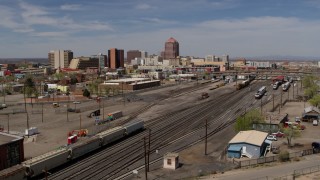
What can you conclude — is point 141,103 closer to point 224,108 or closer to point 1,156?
point 224,108

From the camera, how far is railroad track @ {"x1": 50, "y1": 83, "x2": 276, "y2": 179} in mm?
40031

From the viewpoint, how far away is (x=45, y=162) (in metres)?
39.3

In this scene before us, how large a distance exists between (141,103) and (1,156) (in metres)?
64.6

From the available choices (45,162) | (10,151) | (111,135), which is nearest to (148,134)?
(111,135)

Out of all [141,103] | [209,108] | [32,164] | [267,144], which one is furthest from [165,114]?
[32,164]

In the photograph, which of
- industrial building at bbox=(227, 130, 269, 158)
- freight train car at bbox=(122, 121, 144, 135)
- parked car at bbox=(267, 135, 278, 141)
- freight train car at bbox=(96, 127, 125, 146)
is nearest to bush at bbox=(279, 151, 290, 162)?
industrial building at bbox=(227, 130, 269, 158)

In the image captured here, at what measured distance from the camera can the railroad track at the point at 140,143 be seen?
40.0 meters

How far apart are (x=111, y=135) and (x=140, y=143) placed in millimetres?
4591

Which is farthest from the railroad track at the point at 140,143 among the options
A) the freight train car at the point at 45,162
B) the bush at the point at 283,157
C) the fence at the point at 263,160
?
the bush at the point at 283,157

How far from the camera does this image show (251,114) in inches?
2328

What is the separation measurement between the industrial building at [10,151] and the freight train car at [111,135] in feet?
40.3

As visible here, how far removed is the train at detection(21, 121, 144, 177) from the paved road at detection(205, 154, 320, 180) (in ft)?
56.7

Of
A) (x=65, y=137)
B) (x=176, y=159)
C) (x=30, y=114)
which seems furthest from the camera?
(x=30, y=114)

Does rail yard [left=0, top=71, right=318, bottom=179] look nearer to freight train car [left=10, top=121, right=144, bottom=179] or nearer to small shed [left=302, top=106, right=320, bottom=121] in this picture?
freight train car [left=10, top=121, right=144, bottom=179]
